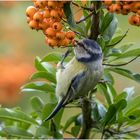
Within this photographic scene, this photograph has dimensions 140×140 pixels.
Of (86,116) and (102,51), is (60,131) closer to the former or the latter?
(86,116)

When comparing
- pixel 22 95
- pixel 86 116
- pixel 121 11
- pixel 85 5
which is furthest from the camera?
pixel 22 95

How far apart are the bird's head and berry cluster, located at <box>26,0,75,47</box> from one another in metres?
0.06

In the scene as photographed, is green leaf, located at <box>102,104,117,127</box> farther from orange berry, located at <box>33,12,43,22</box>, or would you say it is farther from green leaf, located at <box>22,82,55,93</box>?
orange berry, located at <box>33,12,43,22</box>

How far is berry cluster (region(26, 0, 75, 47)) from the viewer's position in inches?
97.3

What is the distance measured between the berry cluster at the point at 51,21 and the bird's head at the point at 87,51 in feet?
0.19

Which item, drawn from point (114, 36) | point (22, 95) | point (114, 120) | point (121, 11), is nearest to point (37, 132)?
point (114, 120)

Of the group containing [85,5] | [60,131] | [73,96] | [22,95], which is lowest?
[22,95]

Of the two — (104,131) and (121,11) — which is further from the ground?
(121,11)

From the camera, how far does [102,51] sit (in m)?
2.75

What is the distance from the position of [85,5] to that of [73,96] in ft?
1.36

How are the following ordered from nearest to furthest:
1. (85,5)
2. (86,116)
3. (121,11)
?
(121,11), (85,5), (86,116)

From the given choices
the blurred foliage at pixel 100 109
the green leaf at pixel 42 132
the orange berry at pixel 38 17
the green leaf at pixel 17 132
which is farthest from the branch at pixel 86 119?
the orange berry at pixel 38 17

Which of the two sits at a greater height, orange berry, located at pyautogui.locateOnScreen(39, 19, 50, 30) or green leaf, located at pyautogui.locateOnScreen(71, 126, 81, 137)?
orange berry, located at pyautogui.locateOnScreen(39, 19, 50, 30)

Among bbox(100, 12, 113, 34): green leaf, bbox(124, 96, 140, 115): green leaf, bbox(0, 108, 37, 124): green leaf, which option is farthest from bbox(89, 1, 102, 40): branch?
bbox(0, 108, 37, 124): green leaf
